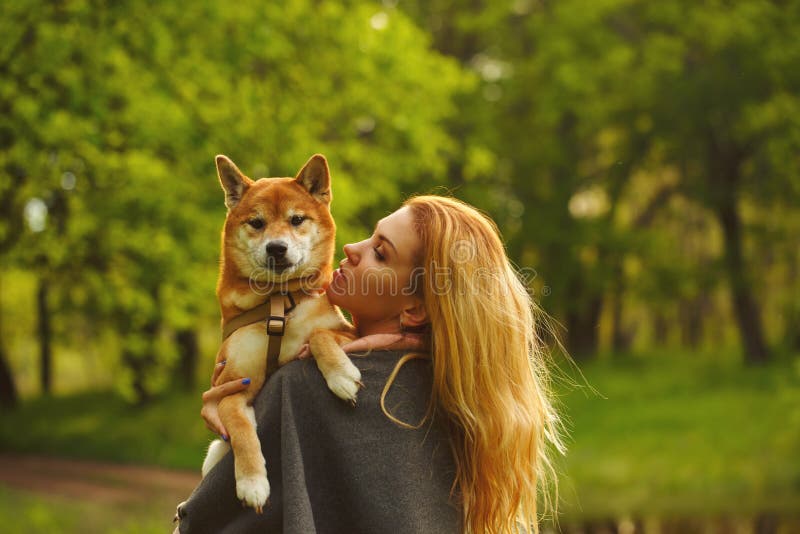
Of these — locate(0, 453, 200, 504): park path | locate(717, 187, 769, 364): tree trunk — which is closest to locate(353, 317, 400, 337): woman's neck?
locate(0, 453, 200, 504): park path

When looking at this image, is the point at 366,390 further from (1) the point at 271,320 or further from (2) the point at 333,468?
(1) the point at 271,320

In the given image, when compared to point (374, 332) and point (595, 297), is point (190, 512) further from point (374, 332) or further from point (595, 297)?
point (595, 297)

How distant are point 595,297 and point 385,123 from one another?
1116cm

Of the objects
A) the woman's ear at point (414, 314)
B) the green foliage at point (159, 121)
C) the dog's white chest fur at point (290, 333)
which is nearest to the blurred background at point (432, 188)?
the green foliage at point (159, 121)

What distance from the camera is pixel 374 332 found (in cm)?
299

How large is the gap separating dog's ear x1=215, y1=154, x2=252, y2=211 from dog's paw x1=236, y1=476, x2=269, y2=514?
1.17 meters

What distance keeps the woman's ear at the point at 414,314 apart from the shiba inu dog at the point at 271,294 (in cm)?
24

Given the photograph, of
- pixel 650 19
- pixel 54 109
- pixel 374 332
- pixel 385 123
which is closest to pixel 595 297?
pixel 650 19

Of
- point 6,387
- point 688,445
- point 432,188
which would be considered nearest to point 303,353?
point 432,188

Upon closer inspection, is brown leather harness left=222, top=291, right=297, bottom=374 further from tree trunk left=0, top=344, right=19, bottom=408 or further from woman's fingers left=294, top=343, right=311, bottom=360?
tree trunk left=0, top=344, right=19, bottom=408

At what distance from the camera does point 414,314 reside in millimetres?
2916

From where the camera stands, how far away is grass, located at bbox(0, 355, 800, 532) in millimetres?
13445

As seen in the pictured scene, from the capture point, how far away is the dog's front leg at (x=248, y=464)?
8.42ft

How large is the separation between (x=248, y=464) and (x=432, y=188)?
5.20 feet
